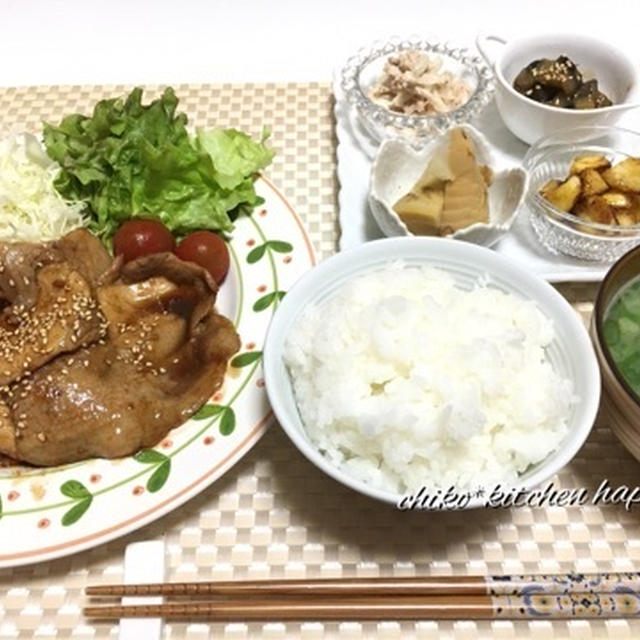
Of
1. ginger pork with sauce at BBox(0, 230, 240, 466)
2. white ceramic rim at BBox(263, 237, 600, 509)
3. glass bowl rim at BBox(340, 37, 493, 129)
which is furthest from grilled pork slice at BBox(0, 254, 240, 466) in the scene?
glass bowl rim at BBox(340, 37, 493, 129)

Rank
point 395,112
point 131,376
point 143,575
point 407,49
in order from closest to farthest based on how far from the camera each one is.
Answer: point 143,575 → point 131,376 → point 395,112 → point 407,49

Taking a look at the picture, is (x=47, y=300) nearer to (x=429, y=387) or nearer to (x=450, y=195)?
(x=429, y=387)

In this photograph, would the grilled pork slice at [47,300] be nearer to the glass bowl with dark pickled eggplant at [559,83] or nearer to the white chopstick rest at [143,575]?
the white chopstick rest at [143,575]

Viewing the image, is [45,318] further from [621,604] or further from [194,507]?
[621,604]

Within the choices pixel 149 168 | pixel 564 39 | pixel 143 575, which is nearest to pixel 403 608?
pixel 143 575

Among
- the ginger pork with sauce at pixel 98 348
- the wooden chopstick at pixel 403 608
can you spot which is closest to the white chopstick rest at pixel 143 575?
the wooden chopstick at pixel 403 608
